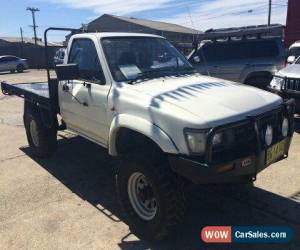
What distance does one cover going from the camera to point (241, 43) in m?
11.0

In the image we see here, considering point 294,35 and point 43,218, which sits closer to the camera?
point 43,218

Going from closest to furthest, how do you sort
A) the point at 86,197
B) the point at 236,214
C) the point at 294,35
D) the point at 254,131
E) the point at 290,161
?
the point at 254,131 < the point at 236,214 < the point at 86,197 < the point at 290,161 < the point at 294,35

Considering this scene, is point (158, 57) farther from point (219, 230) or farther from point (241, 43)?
point (241, 43)

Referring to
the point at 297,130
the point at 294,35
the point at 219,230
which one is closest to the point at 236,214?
the point at 219,230

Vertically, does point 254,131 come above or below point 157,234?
above

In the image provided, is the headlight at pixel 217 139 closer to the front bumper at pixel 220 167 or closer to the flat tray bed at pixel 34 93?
the front bumper at pixel 220 167

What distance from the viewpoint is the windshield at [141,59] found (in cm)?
459

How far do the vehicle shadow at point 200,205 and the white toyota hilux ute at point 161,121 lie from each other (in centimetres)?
34

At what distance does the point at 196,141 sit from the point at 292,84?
491 cm

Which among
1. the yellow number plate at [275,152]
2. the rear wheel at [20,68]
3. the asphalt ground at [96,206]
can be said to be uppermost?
the yellow number plate at [275,152]

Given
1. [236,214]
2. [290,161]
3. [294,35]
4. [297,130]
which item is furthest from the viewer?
[294,35]

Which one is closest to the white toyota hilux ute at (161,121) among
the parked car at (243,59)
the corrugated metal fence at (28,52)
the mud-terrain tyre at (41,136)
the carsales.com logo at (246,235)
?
the carsales.com logo at (246,235)

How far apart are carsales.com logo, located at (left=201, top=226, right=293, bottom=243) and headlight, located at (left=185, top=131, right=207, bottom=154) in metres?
0.98

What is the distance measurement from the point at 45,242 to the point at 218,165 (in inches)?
78.0
